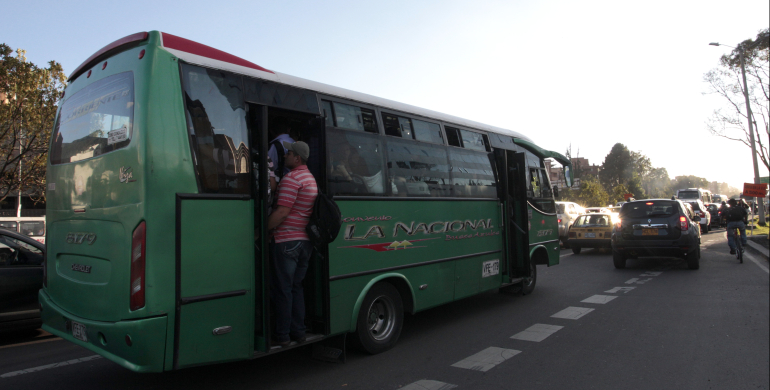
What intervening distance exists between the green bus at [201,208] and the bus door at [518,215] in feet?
9.14

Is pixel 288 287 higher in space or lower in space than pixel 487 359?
higher

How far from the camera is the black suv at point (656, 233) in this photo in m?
11.7

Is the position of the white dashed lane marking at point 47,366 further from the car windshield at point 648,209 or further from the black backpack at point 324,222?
the car windshield at point 648,209

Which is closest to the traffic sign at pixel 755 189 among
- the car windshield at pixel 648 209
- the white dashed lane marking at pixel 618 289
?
the car windshield at pixel 648 209

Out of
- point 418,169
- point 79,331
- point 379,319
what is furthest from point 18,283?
point 418,169

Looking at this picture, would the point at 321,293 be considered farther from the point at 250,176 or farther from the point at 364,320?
the point at 250,176

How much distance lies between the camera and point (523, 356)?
5.23m

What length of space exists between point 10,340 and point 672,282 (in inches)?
453

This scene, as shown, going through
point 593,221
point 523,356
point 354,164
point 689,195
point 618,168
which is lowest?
point 523,356

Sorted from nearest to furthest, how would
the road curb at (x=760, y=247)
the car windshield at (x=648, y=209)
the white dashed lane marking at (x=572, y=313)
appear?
the white dashed lane marking at (x=572, y=313)
the car windshield at (x=648, y=209)
the road curb at (x=760, y=247)

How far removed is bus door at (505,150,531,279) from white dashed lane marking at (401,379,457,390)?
4048 millimetres

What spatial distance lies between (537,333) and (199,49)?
200 inches

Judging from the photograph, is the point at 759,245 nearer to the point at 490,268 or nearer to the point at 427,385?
the point at 490,268

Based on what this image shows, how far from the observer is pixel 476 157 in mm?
7375
